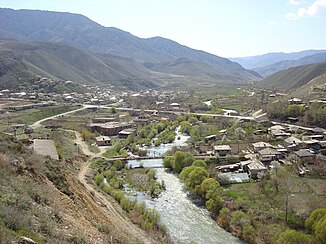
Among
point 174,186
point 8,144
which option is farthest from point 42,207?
point 174,186

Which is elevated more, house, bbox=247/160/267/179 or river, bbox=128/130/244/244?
house, bbox=247/160/267/179

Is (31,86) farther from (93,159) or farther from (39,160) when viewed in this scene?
(39,160)

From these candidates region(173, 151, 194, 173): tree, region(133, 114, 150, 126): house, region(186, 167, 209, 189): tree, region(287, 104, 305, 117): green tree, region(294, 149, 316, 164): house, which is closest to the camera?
region(186, 167, 209, 189): tree

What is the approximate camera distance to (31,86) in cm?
11075

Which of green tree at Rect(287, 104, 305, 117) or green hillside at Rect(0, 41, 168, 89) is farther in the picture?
green hillside at Rect(0, 41, 168, 89)

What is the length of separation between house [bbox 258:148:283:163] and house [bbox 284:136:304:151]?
381 centimetres

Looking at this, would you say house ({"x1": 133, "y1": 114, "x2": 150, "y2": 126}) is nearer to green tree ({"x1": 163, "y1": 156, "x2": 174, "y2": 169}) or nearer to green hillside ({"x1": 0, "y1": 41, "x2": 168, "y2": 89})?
green tree ({"x1": 163, "y1": 156, "x2": 174, "y2": 169})

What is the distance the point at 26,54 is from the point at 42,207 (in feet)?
500

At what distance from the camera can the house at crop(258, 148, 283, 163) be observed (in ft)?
144

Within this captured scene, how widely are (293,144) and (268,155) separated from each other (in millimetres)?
7107

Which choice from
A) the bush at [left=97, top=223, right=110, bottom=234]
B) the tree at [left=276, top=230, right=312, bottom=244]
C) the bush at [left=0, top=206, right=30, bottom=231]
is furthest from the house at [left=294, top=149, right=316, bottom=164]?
the bush at [left=0, top=206, right=30, bottom=231]

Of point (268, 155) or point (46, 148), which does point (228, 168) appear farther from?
point (46, 148)

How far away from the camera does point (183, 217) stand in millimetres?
29766

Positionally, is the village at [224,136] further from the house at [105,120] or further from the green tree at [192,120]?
the green tree at [192,120]
